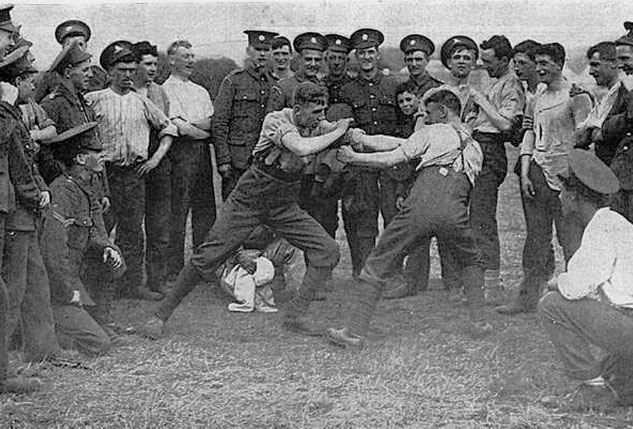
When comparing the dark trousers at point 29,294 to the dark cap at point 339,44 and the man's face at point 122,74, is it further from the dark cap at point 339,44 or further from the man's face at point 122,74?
the dark cap at point 339,44

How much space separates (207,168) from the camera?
7777 mm

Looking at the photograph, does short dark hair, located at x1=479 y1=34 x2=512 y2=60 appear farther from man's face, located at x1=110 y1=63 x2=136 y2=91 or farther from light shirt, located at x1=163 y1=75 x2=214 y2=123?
man's face, located at x1=110 y1=63 x2=136 y2=91

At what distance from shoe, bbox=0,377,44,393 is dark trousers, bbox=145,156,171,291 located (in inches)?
96.2

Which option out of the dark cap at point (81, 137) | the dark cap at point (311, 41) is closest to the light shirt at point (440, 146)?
the dark cap at point (311, 41)

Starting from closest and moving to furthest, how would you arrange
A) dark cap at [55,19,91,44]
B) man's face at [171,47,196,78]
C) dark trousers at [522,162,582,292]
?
dark trousers at [522,162,582,292] < dark cap at [55,19,91,44] < man's face at [171,47,196,78]

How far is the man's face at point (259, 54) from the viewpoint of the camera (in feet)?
24.6

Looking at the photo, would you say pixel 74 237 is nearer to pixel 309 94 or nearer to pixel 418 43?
pixel 309 94

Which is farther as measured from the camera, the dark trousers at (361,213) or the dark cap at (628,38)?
the dark trousers at (361,213)

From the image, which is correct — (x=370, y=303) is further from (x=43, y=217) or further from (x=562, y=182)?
(x=43, y=217)

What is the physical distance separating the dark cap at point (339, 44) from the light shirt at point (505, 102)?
49.7 inches

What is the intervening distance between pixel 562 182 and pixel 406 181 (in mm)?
2438

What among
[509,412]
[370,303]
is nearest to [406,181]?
[370,303]

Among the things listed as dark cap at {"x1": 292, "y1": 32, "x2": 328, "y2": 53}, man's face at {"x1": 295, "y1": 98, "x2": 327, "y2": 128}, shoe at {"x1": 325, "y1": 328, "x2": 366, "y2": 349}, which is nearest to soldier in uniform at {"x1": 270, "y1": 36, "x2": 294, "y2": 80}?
dark cap at {"x1": 292, "y1": 32, "x2": 328, "y2": 53}

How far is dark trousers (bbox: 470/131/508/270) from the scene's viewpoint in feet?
23.7
